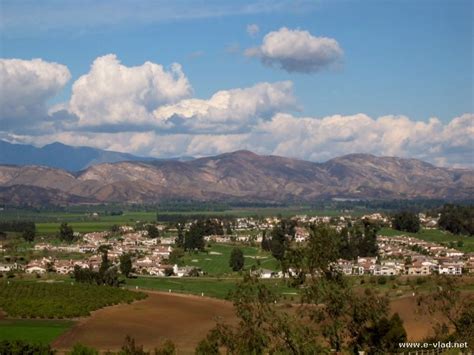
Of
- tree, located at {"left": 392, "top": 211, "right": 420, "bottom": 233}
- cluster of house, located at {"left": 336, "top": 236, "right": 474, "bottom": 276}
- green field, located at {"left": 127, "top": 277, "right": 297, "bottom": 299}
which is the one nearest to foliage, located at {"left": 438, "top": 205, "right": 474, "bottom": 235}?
tree, located at {"left": 392, "top": 211, "right": 420, "bottom": 233}

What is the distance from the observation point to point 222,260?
121 m

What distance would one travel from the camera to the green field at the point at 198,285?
287 feet

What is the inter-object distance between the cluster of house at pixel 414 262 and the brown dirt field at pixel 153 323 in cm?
2246

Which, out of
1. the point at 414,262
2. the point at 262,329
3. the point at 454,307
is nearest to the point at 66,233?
the point at 414,262

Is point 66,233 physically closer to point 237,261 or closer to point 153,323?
point 237,261

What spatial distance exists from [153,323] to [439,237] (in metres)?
88.2

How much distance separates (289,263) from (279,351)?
547 cm

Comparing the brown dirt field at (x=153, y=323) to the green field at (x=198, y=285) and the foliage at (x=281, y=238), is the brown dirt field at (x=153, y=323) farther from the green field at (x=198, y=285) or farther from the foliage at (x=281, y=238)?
the foliage at (x=281, y=238)

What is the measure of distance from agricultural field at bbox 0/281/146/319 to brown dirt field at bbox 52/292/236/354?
183cm

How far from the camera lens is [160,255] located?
126438 mm

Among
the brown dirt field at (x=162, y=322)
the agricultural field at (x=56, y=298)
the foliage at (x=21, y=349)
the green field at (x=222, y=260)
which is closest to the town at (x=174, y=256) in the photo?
the green field at (x=222, y=260)

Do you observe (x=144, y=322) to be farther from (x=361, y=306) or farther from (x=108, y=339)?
(x=361, y=306)

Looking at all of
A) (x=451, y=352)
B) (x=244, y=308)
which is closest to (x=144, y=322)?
(x=451, y=352)

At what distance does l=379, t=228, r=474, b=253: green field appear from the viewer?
→ 413ft
